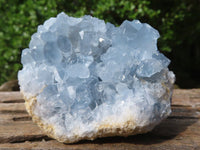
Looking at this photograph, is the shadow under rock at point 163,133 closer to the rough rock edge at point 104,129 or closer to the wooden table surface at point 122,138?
the wooden table surface at point 122,138

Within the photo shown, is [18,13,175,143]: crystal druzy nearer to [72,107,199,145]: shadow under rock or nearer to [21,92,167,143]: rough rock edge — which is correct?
[21,92,167,143]: rough rock edge

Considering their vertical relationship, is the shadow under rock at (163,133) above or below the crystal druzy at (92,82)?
below

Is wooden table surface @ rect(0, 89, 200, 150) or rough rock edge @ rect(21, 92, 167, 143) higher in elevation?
rough rock edge @ rect(21, 92, 167, 143)

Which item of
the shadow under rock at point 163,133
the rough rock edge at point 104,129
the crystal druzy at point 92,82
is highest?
the crystal druzy at point 92,82

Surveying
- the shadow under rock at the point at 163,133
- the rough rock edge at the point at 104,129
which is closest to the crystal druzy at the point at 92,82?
the rough rock edge at the point at 104,129

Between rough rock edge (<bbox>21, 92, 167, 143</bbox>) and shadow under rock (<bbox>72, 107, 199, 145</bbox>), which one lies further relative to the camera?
shadow under rock (<bbox>72, 107, 199, 145</bbox>)

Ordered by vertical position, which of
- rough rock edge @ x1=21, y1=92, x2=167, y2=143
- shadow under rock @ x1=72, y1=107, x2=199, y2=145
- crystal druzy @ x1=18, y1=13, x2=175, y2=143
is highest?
crystal druzy @ x1=18, y1=13, x2=175, y2=143

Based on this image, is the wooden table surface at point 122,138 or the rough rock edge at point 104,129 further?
the wooden table surface at point 122,138

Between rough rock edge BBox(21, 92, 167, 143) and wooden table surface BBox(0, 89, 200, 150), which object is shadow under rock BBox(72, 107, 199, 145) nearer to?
wooden table surface BBox(0, 89, 200, 150)

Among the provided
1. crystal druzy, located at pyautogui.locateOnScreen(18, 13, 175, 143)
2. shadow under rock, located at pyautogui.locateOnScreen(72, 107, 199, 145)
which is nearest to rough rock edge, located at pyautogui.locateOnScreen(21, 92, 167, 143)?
crystal druzy, located at pyautogui.locateOnScreen(18, 13, 175, 143)
